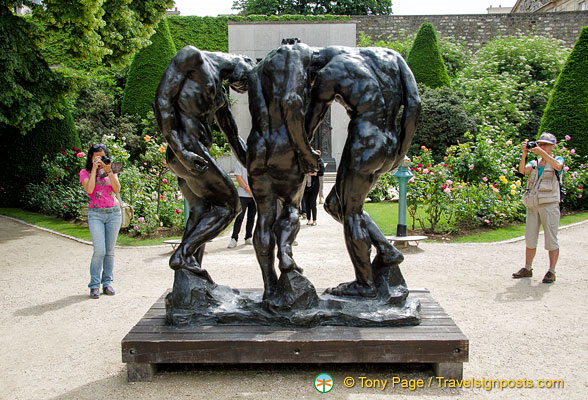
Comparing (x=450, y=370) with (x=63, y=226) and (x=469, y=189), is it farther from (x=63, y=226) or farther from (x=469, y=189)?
(x=63, y=226)

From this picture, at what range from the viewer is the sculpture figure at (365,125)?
3.98 metres

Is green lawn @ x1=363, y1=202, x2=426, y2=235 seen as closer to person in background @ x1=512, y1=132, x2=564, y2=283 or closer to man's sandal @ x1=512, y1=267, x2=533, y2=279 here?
man's sandal @ x1=512, y1=267, x2=533, y2=279

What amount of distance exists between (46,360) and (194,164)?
202 cm

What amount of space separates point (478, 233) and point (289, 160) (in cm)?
658

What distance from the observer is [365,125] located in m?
3.98

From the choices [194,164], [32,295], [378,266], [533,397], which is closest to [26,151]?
[32,295]

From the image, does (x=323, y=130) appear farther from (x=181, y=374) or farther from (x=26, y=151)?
(x=181, y=374)

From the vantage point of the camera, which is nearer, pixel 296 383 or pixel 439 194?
pixel 296 383

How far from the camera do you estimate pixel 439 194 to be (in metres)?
9.34

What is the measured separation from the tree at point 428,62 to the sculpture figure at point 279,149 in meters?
19.3

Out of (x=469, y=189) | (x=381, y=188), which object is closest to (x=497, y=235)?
(x=469, y=189)

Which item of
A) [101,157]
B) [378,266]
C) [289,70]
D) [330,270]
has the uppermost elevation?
[289,70]

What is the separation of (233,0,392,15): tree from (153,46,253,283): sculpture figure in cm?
3182

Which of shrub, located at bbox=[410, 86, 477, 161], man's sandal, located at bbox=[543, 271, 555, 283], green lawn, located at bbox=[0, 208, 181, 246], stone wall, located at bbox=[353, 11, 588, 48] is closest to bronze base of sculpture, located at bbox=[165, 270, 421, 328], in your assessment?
man's sandal, located at bbox=[543, 271, 555, 283]
